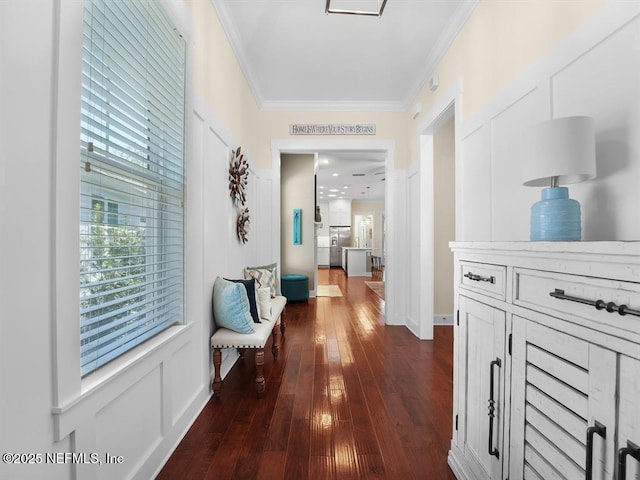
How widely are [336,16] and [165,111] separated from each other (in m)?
1.89

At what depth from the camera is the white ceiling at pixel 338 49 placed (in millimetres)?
2617

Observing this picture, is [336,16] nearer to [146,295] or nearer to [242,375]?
[146,295]

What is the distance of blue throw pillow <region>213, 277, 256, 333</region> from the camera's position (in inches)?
90.6

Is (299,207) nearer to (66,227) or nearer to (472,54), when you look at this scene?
(472,54)

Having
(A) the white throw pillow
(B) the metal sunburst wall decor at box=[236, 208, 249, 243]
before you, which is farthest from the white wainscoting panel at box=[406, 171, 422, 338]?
(B) the metal sunburst wall decor at box=[236, 208, 249, 243]

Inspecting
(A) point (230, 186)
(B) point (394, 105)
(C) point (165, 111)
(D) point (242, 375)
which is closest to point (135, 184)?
(C) point (165, 111)

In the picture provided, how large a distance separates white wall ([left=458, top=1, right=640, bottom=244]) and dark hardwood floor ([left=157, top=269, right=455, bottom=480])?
1.35 m

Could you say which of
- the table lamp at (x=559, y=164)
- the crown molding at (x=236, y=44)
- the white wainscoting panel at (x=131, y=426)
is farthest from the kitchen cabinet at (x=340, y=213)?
the table lamp at (x=559, y=164)

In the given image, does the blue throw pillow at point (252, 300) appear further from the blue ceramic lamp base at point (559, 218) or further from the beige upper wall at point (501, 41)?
the beige upper wall at point (501, 41)

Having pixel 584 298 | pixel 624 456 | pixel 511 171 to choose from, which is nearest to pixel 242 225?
pixel 511 171

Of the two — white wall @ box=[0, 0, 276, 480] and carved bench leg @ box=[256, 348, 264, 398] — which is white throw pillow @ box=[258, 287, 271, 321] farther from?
white wall @ box=[0, 0, 276, 480]

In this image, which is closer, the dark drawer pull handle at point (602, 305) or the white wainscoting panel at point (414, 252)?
the dark drawer pull handle at point (602, 305)

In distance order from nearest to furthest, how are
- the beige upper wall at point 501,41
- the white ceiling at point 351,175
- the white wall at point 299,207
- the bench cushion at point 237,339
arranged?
the beige upper wall at point 501,41 < the bench cushion at point 237,339 < the white wall at point 299,207 < the white ceiling at point 351,175

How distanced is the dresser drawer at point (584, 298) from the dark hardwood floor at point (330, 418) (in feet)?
3.66
